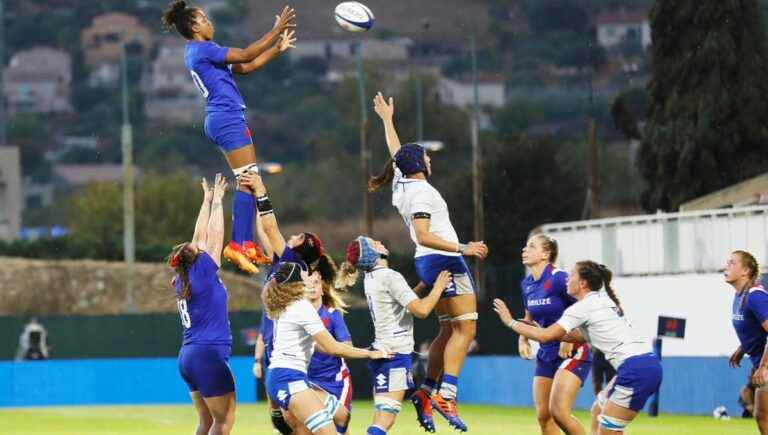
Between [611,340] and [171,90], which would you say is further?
[171,90]

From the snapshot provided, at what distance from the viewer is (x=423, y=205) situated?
17234mm

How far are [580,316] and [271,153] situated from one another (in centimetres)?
13321

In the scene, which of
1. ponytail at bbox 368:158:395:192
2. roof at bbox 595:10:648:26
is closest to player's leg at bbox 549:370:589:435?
ponytail at bbox 368:158:395:192

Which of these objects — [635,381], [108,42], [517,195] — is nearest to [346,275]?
[635,381]

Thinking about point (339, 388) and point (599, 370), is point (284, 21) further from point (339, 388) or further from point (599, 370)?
point (599, 370)

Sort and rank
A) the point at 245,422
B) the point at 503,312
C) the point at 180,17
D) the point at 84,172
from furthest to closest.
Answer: the point at 84,172, the point at 245,422, the point at 180,17, the point at 503,312

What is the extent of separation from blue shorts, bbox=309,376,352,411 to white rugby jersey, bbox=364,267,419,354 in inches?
21.1

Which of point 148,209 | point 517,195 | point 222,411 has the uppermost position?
point 148,209

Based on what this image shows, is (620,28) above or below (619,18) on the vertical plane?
below

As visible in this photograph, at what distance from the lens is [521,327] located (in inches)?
645

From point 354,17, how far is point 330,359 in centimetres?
338

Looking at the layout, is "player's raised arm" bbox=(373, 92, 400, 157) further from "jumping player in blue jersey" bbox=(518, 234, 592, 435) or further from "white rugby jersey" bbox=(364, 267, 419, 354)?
"jumping player in blue jersey" bbox=(518, 234, 592, 435)

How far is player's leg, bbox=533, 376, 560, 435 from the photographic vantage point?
18516 millimetres

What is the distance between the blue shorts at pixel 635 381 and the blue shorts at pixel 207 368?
11.9 feet
